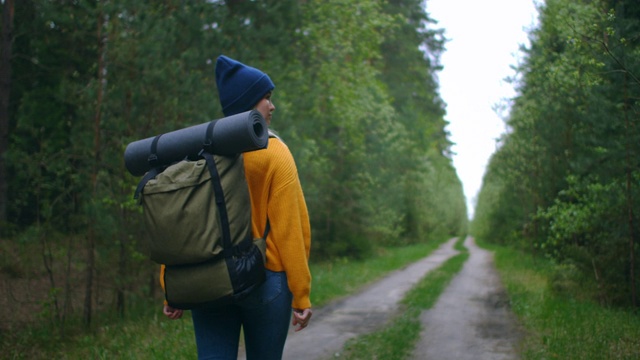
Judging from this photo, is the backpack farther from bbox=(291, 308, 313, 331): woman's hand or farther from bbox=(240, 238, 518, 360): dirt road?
bbox=(240, 238, 518, 360): dirt road

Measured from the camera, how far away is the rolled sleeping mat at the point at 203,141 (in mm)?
2355

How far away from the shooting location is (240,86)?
2.72 metres

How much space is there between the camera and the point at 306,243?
106 inches

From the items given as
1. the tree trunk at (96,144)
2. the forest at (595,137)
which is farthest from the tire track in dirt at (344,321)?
the tree trunk at (96,144)

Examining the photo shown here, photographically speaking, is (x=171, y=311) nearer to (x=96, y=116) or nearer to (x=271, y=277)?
(x=271, y=277)

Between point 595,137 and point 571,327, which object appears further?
point 595,137

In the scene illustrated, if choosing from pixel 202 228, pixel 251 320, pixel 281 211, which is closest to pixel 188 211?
pixel 202 228

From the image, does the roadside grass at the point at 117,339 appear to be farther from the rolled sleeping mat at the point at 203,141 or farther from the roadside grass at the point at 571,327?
the rolled sleeping mat at the point at 203,141

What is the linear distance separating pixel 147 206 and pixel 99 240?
701 centimetres

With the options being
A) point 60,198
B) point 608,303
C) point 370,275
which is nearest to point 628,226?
point 608,303

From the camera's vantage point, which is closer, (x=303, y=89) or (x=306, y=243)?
(x=306, y=243)

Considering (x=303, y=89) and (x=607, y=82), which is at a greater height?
(x=303, y=89)

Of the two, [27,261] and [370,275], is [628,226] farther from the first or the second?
[27,261]

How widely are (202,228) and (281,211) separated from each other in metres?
0.37
